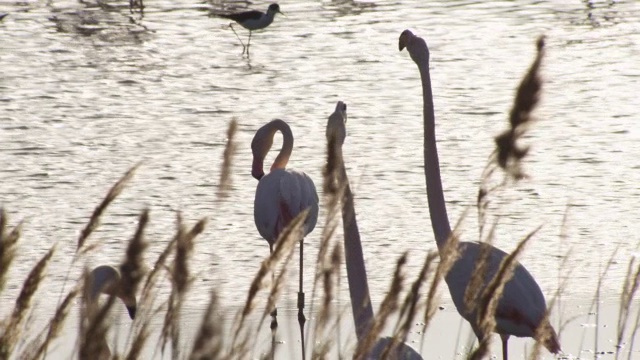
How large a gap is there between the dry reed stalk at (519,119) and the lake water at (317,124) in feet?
0.73

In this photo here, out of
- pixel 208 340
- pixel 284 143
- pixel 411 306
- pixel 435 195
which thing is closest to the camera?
pixel 208 340

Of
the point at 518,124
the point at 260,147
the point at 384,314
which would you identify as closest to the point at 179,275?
the point at 384,314

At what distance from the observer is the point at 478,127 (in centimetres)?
962

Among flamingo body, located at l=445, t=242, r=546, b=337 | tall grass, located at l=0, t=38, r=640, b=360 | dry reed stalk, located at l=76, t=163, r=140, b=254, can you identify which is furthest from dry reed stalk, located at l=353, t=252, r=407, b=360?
flamingo body, located at l=445, t=242, r=546, b=337

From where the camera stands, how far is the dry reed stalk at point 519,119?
2.40m

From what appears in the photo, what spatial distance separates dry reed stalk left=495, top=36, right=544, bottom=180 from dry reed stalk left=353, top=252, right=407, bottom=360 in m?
0.36

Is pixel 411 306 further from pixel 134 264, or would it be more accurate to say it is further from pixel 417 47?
pixel 417 47

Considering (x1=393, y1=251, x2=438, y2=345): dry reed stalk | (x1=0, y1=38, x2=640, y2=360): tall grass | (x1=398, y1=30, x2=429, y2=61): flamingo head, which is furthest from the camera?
(x1=398, y1=30, x2=429, y2=61): flamingo head

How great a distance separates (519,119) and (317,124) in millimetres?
7445

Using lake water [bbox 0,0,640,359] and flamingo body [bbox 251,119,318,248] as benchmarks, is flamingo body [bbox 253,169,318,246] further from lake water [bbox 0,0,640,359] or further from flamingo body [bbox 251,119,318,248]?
lake water [bbox 0,0,640,359]

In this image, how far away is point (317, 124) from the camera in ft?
32.2

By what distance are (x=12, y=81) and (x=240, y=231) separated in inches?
222

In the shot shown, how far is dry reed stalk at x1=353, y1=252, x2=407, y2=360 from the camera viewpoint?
2.13 meters

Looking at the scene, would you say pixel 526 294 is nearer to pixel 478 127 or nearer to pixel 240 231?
pixel 240 231
